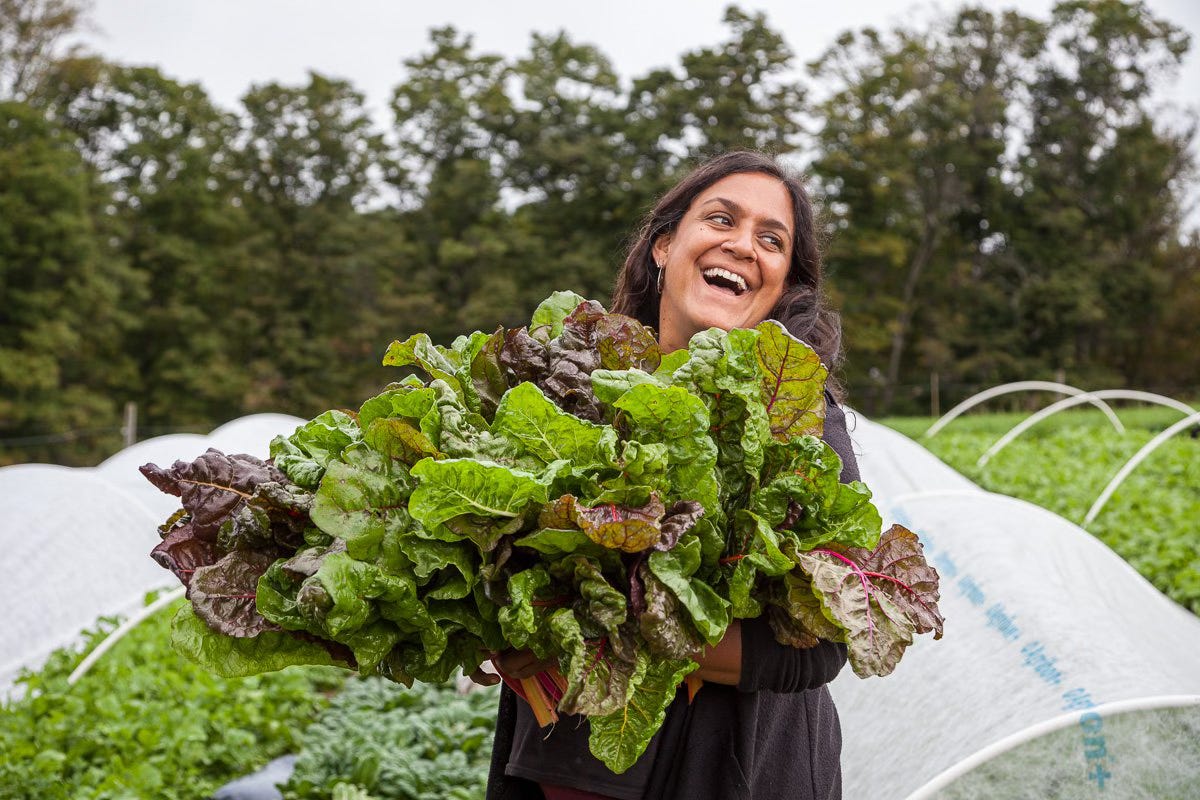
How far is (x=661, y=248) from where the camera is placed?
8.04 feet

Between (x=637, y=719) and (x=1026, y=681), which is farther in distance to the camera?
(x=1026, y=681)

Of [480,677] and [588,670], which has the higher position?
[588,670]

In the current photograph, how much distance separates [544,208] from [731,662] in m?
24.7

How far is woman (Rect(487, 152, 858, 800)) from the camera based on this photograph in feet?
5.15

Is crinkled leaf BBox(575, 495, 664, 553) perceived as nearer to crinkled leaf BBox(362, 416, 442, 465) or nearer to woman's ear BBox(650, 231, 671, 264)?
crinkled leaf BBox(362, 416, 442, 465)

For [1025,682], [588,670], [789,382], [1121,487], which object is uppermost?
[789,382]

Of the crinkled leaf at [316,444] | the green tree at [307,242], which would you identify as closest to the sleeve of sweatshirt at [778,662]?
the crinkled leaf at [316,444]

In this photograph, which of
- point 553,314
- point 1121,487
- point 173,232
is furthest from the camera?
point 173,232

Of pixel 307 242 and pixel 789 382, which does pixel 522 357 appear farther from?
pixel 307 242

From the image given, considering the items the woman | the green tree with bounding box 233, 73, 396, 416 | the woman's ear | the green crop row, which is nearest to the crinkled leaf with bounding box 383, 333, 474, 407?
the woman

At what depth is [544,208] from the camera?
2564cm

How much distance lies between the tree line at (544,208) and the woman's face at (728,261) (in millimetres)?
19915

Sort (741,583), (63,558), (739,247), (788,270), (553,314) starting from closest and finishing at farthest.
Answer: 1. (741,583)
2. (553,314)
3. (739,247)
4. (788,270)
5. (63,558)

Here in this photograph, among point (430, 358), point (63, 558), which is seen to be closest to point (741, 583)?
point (430, 358)
